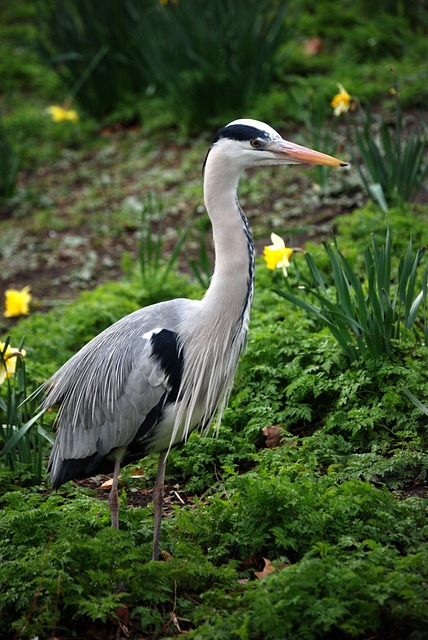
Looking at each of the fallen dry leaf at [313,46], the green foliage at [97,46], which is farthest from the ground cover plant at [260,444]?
the fallen dry leaf at [313,46]

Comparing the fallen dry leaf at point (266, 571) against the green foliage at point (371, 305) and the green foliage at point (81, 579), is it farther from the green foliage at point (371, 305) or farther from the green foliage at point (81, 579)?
the green foliage at point (371, 305)

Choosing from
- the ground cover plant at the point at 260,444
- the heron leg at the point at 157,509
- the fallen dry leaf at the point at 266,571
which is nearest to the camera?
the ground cover plant at the point at 260,444

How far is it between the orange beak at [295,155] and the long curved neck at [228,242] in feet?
0.57

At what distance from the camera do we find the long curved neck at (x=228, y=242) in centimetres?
341

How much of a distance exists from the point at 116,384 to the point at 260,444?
99cm

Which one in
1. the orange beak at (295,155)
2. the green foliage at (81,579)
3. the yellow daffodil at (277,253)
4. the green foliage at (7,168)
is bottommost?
the green foliage at (81,579)

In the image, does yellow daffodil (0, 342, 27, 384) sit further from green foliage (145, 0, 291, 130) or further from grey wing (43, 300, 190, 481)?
green foliage (145, 0, 291, 130)

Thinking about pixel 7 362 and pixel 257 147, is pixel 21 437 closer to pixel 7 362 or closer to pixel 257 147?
pixel 7 362

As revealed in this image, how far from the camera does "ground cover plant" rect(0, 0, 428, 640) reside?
2904mm

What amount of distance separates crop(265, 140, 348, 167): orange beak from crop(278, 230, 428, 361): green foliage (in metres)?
0.57

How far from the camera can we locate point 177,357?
353 centimetres

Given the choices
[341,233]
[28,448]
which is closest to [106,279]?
[341,233]

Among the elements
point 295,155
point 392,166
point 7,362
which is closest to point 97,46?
point 392,166

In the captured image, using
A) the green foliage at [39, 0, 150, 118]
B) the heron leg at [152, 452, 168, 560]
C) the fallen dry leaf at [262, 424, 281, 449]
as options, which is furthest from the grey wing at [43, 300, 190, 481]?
the green foliage at [39, 0, 150, 118]
